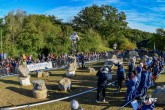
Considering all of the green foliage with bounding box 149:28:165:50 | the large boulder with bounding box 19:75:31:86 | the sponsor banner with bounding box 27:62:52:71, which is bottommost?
the large boulder with bounding box 19:75:31:86

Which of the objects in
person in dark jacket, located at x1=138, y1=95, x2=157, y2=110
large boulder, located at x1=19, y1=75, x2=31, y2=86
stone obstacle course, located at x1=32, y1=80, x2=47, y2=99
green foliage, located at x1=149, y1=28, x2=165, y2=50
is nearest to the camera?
person in dark jacket, located at x1=138, y1=95, x2=157, y2=110

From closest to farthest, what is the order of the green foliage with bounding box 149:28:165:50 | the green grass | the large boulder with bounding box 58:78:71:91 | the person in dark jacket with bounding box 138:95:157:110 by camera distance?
1. the person in dark jacket with bounding box 138:95:157:110
2. the green grass
3. the large boulder with bounding box 58:78:71:91
4. the green foliage with bounding box 149:28:165:50

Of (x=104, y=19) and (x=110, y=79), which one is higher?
(x=104, y=19)

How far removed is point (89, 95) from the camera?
16875mm

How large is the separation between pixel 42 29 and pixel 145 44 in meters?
37.0

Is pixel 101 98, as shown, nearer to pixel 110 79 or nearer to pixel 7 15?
pixel 110 79

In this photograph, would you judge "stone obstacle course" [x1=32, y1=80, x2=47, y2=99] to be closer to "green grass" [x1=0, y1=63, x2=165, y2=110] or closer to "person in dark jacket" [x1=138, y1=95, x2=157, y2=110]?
"green grass" [x1=0, y1=63, x2=165, y2=110]

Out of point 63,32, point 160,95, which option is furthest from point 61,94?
point 63,32

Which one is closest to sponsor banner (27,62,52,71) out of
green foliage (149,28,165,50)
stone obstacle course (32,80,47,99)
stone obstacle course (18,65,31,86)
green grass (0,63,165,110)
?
green grass (0,63,165,110)

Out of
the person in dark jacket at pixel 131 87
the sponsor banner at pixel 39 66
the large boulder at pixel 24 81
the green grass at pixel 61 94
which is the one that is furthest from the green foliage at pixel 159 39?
the person in dark jacket at pixel 131 87

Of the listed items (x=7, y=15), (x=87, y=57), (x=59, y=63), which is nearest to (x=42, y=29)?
(x=7, y=15)

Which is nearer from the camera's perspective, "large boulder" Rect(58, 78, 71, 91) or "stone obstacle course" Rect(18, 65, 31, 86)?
"large boulder" Rect(58, 78, 71, 91)

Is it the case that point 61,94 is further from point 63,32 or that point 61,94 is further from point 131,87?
point 63,32

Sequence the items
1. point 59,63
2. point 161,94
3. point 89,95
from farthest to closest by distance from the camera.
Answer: point 59,63
point 89,95
point 161,94
